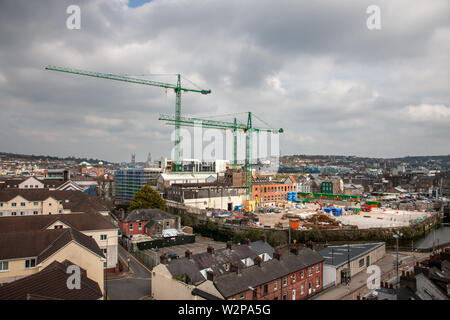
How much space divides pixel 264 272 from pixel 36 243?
11336 millimetres

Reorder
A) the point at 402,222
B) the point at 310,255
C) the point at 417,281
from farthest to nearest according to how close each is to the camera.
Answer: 1. the point at 402,222
2. the point at 310,255
3. the point at 417,281

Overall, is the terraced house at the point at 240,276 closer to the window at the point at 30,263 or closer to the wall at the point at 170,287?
the wall at the point at 170,287

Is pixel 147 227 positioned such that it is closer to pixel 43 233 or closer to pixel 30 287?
pixel 43 233

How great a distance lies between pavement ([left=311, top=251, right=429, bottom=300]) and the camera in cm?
1543

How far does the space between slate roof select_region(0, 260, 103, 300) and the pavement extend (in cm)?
1147

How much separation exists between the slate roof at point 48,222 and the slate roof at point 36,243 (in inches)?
117

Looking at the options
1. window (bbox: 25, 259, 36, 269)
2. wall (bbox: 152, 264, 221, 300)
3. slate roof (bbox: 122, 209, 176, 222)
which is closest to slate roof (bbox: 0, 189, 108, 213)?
slate roof (bbox: 122, 209, 176, 222)

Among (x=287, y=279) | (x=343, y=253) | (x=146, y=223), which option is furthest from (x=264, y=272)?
(x=146, y=223)

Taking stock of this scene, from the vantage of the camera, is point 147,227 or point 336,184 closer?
point 147,227

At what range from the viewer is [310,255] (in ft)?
56.3

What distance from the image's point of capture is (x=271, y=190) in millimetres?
59844

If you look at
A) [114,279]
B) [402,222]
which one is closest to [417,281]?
[114,279]
